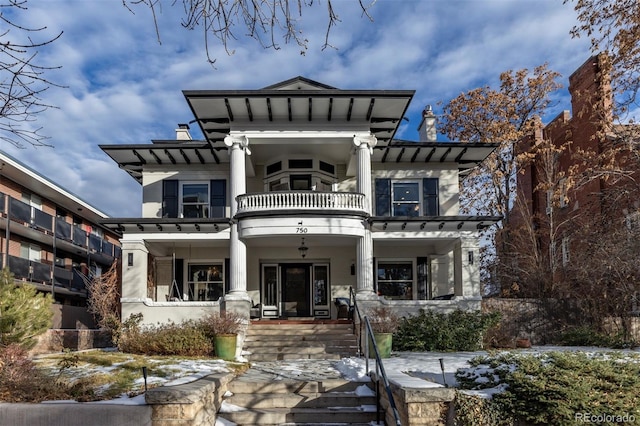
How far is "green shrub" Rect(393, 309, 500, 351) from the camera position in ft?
50.5

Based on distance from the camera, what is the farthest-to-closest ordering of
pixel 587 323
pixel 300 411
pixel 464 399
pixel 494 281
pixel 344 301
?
pixel 494 281
pixel 344 301
pixel 587 323
pixel 300 411
pixel 464 399

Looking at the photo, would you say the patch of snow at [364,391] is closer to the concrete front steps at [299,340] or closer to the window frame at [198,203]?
the concrete front steps at [299,340]

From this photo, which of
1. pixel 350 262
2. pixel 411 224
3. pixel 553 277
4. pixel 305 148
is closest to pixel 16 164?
pixel 305 148

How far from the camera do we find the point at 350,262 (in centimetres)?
2152

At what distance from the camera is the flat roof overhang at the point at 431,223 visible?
18.6 metres

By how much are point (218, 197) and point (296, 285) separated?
446 cm

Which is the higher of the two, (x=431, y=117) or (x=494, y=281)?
(x=431, y=117)

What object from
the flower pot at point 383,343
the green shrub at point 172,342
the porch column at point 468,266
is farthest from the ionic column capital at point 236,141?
the flower pot at point 383,343

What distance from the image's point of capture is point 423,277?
21812 millimetres

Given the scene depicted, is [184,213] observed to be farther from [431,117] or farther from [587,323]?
[587,323]

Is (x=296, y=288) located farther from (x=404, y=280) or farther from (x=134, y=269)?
(x=134, y=269)

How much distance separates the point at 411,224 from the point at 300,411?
11167 mm

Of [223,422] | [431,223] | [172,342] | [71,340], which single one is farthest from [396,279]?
[223,422]

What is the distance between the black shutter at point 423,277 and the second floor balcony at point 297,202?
457 cm
